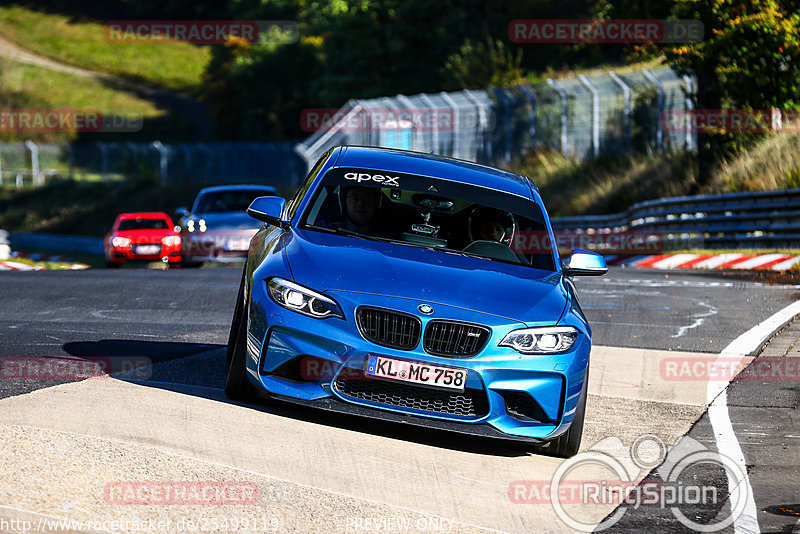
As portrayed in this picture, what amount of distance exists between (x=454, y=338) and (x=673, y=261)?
1535 centimetres

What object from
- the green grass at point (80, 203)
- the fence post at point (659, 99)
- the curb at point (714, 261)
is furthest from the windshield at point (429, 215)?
the green grass at point (80, 203)

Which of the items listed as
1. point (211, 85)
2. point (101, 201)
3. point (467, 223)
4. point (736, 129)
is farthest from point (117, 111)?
point (467, 223)

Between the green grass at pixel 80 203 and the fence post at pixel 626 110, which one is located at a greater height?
the fence post at pixel 626 110

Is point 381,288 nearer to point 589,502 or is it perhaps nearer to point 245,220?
point 589,502

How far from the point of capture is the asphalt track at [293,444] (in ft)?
17.0

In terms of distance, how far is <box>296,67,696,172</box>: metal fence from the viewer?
3023 centimetres

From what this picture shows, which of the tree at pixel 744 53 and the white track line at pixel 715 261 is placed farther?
the tree at pixel 744 53

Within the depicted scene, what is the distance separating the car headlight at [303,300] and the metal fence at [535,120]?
70.4 ft

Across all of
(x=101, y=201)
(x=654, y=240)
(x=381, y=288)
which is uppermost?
(x=381, y=288)

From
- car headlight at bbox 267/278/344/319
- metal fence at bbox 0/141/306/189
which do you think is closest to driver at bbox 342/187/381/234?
car headlight at bbox 267/278/344/319

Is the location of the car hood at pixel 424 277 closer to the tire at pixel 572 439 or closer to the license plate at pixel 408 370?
the license plate at pixel 408 370

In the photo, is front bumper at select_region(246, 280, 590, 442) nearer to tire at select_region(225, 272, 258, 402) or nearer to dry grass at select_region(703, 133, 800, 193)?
tire at select_region(225, 272, 258, 402)

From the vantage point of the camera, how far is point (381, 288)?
6594mm

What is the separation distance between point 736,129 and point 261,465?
73.0ft
